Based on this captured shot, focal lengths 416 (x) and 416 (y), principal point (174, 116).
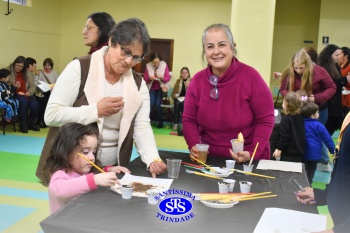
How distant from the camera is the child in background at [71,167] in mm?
1817

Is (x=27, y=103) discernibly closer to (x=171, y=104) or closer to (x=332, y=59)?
(x=171, y=104)

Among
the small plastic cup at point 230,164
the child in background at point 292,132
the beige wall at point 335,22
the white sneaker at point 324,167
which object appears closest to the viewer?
the small plastic cup at point 230,164

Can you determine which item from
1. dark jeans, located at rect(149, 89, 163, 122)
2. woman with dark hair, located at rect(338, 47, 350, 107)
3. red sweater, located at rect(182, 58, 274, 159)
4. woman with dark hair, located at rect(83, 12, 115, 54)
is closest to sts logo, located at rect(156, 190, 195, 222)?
red sweater, located at rect(182, 58, 274, 159)

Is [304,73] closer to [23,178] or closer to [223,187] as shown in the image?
[223,187]

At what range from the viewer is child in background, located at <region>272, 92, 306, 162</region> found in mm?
4227

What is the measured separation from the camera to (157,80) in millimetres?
9484

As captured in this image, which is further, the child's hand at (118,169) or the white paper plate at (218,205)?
the child's hand at (118,169)

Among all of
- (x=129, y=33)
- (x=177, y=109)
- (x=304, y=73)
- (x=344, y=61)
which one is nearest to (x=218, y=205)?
(x=129, y=33)

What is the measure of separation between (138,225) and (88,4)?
33.8 feet

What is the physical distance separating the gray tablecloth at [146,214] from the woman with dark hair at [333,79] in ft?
12.3

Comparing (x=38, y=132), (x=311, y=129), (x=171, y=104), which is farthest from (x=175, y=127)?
(x=311, y=129)

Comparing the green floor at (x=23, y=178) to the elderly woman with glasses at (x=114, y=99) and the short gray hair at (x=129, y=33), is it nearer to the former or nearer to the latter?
the elderly woman with glasses at (x=114, y=99)

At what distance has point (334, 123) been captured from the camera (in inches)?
228

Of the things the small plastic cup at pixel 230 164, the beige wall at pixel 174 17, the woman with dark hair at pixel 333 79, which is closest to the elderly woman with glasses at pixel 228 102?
the small plastic cup at pixel 230 164
